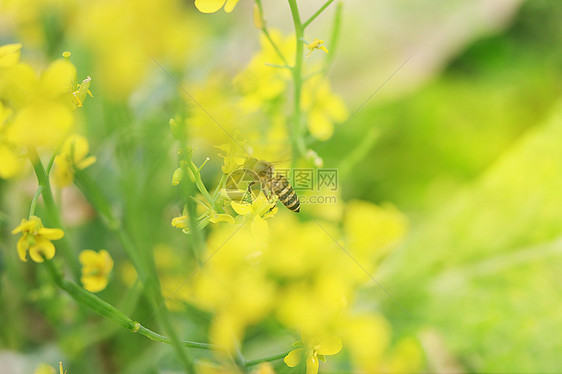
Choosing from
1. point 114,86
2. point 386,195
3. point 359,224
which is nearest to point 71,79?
point 114,86

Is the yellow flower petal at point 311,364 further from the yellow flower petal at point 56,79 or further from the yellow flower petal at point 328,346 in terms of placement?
the yellow flower petal at point 56,79

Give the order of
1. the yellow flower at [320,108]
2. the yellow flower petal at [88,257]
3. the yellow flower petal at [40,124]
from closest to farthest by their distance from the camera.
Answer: the yellow flower petal at [40,124]
the yellow flower petal at [88,257]
the yellow flower at [320,108]

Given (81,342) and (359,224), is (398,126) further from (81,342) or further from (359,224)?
(81,342)

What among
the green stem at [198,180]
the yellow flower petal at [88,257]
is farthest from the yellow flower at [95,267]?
the green stem at [198,180]

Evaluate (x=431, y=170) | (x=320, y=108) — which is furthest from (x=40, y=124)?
(x=431, y=170)

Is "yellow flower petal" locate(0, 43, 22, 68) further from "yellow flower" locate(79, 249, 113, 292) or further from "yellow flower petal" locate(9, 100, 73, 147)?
"yellow flower" locate(79, 249, 113, 292)

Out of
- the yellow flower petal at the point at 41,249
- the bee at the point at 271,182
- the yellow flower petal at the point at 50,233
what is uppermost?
the bee at the point at 271,182

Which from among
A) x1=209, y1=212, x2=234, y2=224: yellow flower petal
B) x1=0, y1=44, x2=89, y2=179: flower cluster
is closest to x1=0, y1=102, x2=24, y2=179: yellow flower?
x1=0, y1=44, x2=89, y2=179: flower cluster
